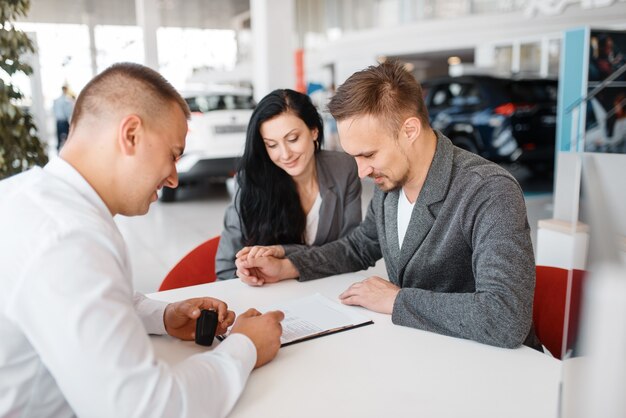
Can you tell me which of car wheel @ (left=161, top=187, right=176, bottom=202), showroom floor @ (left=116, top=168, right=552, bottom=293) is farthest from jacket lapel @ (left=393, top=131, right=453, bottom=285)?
car wheel @ (left=161, top=187, right=176, bottom=202)

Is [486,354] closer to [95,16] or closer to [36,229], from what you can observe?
[36,229]

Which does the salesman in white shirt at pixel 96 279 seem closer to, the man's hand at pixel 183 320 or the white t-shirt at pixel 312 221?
the man's hand at pixel 183 320

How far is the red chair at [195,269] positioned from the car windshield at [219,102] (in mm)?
4453

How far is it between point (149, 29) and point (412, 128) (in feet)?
24.9

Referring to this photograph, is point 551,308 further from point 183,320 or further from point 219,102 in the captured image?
point 219,102

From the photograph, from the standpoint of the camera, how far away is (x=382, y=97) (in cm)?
145

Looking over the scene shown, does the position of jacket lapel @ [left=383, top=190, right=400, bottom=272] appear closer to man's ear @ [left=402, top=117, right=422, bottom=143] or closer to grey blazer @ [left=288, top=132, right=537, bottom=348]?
grey blazer @ [left=288, top=132, right=537, bottom=348]

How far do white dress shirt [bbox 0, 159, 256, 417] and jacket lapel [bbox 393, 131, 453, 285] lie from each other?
77 centimetres

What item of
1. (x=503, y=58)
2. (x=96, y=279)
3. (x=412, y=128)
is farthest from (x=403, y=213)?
(x=503, y=58)

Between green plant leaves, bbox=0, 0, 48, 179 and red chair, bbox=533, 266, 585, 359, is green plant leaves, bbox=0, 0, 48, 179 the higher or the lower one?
the higher one

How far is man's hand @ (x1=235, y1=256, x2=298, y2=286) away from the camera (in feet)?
5.49

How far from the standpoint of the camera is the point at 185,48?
15469 mm

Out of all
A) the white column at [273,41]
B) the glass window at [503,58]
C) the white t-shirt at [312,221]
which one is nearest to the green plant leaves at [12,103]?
the white t-shirt at [312,221]

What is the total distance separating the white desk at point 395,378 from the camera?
37.9 inches
